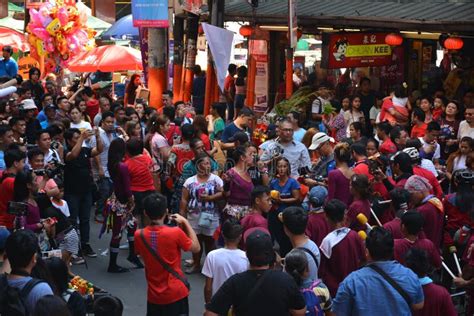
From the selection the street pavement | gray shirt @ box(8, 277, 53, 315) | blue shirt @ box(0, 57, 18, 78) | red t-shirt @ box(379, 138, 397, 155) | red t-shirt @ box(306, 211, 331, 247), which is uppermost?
blue shirt @ box(0, 57, 18, 78)

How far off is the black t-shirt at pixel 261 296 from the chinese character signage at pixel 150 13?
14435mm

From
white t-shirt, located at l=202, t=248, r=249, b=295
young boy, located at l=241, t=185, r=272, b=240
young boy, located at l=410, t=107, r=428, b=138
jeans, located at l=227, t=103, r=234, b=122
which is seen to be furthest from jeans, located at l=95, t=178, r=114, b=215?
jeans, located at l=227, t=103, r=234, b=122

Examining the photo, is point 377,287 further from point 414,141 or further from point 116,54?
point 116,54

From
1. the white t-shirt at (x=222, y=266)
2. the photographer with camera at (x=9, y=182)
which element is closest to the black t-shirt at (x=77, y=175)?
the photographer with camera at (x=9, y=182)

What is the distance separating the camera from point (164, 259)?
918 cm

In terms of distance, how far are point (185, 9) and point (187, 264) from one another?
1035 centimetres

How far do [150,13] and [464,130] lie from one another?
325 inches

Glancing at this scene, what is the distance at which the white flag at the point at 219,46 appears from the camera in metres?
17.8

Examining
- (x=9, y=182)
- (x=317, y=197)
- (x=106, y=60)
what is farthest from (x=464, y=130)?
(x=106, y=60)

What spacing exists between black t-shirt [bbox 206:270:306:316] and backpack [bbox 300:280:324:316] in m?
0.65

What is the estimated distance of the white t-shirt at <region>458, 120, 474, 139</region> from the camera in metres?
15.3

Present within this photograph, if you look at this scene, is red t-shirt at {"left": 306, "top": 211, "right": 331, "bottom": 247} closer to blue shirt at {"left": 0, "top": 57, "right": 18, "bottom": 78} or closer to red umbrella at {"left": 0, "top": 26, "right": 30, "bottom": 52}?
blue shirt at {"left": 0, "top": 57, "right": 18, "bottom": 78}

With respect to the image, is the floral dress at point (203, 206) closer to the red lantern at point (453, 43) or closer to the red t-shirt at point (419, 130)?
the red t-shirt at point (419, 130)

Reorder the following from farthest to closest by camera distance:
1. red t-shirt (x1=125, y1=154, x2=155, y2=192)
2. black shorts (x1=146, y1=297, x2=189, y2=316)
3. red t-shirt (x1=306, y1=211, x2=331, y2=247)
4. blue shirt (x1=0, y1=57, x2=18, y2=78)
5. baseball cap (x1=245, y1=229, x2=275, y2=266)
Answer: blue shirt (x1=0, y1=57, x2=18, y2=78)
red t-shirt (x1=125, y1=154, x2=155, y2=192)
red t-shirt (x1=306, y1=211, x2=331, y2=247)
black shorts (x1=146, y1=297, x2=189, y2=316)
baseball cap (x1=245, y1=229, x2=275, y2=266)
